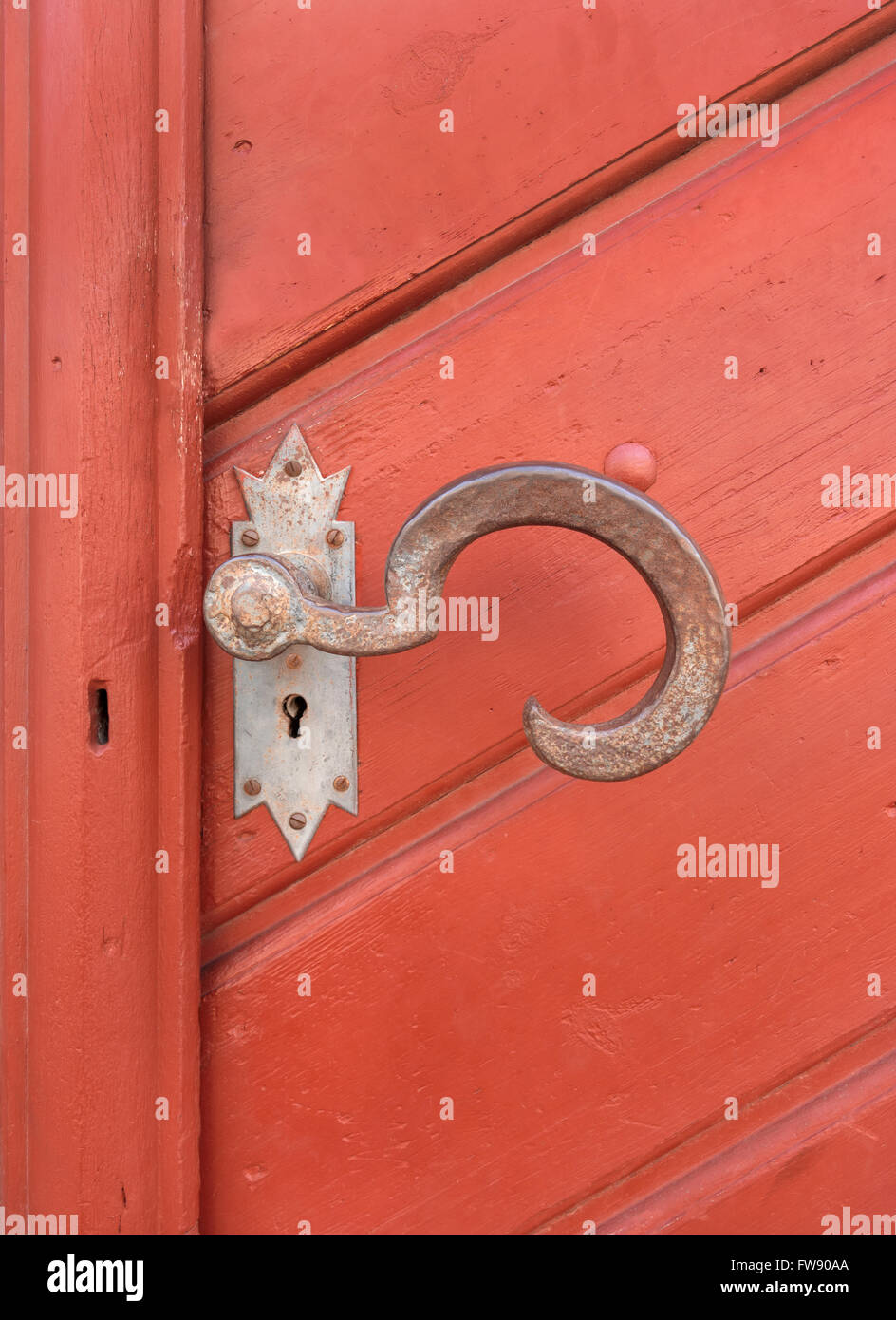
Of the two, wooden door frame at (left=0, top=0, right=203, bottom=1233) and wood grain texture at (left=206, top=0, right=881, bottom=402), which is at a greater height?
wood grain texture at (left=206, top=0, right=881, bottom=402)

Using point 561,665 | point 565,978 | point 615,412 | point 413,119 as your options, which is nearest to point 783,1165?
point 565,978

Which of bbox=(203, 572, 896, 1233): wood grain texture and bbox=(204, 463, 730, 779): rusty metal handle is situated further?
bbox=(203, 572, 896, 1233): wood grain texture

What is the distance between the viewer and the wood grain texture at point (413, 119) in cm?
51

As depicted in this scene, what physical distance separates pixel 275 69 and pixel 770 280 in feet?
1.08

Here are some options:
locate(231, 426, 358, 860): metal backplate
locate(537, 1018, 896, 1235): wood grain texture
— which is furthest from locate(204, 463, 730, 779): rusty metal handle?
locate(537, 1018, 896, 1235): wood grain texture

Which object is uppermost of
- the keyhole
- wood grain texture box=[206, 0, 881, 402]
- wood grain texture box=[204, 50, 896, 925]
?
wood grain texture box=[206, 0, 881, 402]

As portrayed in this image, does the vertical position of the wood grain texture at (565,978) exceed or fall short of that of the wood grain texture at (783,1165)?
it exceeds it

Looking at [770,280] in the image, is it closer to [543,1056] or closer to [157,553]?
[157,553]

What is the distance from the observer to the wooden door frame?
0.49 metres

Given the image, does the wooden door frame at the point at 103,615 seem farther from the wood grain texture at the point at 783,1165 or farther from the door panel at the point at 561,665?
Answer: the wood grain texture at the point at 783,1165

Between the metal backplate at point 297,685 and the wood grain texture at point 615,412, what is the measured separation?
0.01 meters

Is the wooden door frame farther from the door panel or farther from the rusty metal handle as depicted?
the rusty metal handle

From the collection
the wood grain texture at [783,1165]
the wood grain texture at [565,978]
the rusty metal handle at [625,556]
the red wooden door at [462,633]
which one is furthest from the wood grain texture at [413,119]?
the wood grain texture at [783,1165]

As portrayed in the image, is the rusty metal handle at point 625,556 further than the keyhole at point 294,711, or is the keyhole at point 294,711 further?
the keyhole at point 294,711
